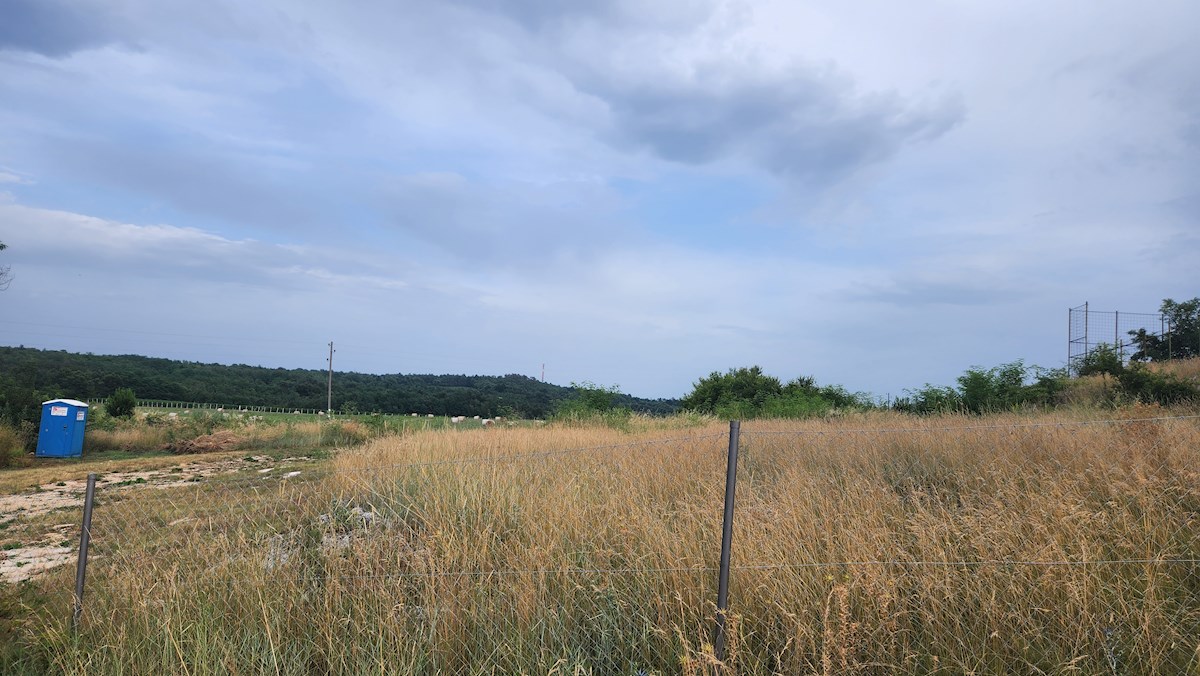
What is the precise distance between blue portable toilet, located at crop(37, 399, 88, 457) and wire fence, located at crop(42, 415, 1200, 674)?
1992 cm

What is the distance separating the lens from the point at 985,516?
5078mm

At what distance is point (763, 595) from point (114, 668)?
13.4 ft

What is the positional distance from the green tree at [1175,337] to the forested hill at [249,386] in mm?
29904

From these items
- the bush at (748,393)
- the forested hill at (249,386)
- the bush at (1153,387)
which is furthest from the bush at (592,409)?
the forested hill at (249,386)

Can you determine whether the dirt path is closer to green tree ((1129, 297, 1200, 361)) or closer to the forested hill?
the forested hill

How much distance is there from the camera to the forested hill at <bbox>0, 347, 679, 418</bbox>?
48.2m

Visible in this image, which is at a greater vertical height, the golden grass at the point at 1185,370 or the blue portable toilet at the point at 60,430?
→ the golden grass at the point at 1185,370

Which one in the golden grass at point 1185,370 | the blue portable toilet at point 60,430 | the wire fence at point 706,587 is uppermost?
the golden grass at point 1185,370

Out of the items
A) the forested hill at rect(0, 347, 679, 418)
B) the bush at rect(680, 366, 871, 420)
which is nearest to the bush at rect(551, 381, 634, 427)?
the bush at rect(680, 366, 871, 420)

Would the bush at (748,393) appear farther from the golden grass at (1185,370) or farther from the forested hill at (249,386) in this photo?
the forested hill at (249,386)

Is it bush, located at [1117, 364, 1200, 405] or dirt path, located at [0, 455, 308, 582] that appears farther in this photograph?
bush, located at [1117, 364, 1200, 405]


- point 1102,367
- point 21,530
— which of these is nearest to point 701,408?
point 1102,367

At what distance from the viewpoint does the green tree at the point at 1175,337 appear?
26.5m

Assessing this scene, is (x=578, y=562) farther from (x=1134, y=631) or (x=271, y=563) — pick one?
(x=1134, y=631)
